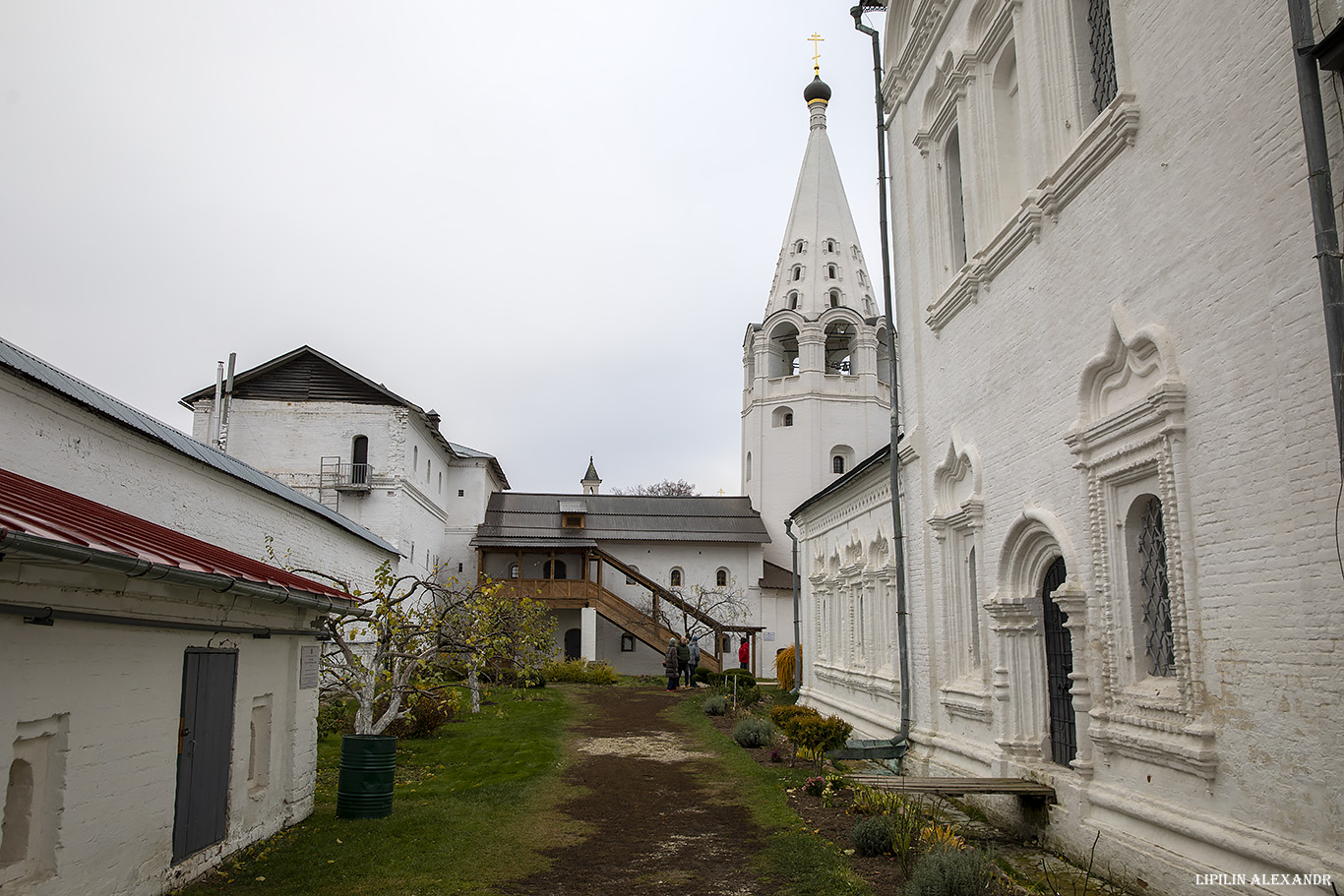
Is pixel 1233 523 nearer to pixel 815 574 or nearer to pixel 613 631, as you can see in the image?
pixel 815 574

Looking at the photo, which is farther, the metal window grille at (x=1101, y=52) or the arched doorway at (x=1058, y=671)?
the arched doorway at (x=1058, y=671)

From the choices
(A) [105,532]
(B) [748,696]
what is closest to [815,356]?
(B) [748,696]

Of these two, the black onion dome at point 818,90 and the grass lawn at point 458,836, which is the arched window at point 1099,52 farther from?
the black onion dome at point 818,90

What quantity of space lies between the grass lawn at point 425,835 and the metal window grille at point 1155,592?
222 inches

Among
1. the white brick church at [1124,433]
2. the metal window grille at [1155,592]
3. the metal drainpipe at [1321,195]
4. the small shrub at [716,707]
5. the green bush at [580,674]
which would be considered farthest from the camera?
the green bush at [580,674]

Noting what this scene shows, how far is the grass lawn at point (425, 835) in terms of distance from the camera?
7.76 metres

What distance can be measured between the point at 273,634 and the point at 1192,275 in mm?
8473

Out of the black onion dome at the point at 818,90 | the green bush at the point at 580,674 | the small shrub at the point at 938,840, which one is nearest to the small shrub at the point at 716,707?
the green bush at the point at 580,674

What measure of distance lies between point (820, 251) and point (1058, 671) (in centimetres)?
3114

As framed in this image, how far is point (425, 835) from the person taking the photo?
9422mm

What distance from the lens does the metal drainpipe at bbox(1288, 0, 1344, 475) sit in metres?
5.32

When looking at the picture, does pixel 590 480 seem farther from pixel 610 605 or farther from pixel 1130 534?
pixel 1130 534

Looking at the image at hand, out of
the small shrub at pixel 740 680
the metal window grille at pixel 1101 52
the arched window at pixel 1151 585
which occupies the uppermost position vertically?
the metal window grille at pixel 1101 52

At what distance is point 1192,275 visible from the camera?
6.94 metres
